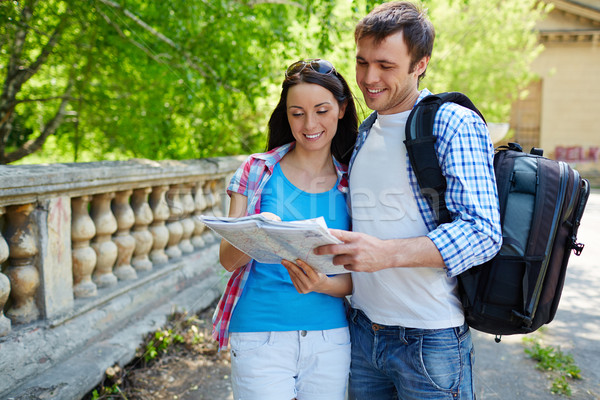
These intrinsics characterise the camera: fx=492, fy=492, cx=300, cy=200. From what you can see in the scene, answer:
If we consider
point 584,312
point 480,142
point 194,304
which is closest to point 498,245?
point 480,142

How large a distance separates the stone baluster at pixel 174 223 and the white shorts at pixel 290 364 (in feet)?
8.45

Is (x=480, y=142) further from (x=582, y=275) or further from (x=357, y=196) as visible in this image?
(x=582, y=275)

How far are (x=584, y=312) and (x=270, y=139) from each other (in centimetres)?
428

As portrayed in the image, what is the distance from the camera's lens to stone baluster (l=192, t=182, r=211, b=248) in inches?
193

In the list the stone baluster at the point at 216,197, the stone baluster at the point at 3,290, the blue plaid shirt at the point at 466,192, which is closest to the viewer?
the blue plaid shirt at the point at 466,192

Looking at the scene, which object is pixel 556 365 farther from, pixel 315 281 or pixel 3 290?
pixel 3 290

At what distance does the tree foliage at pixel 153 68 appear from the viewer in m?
5.72

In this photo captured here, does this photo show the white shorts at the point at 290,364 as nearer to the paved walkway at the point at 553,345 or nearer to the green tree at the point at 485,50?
the paved walkway at the point at 553,345

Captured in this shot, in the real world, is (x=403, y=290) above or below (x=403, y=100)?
below

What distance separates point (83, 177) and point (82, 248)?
1.67 ft

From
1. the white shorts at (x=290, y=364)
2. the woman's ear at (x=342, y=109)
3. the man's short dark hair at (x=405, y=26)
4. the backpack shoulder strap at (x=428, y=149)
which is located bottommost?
the white shorts at (x=290, y=364)

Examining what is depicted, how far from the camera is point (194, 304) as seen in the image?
4438 mm

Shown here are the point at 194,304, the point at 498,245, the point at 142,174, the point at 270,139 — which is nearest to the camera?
the point at 498,245

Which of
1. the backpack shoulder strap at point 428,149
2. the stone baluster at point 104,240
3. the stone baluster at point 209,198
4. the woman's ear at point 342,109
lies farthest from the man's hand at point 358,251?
the stone baluster at point 209,198
